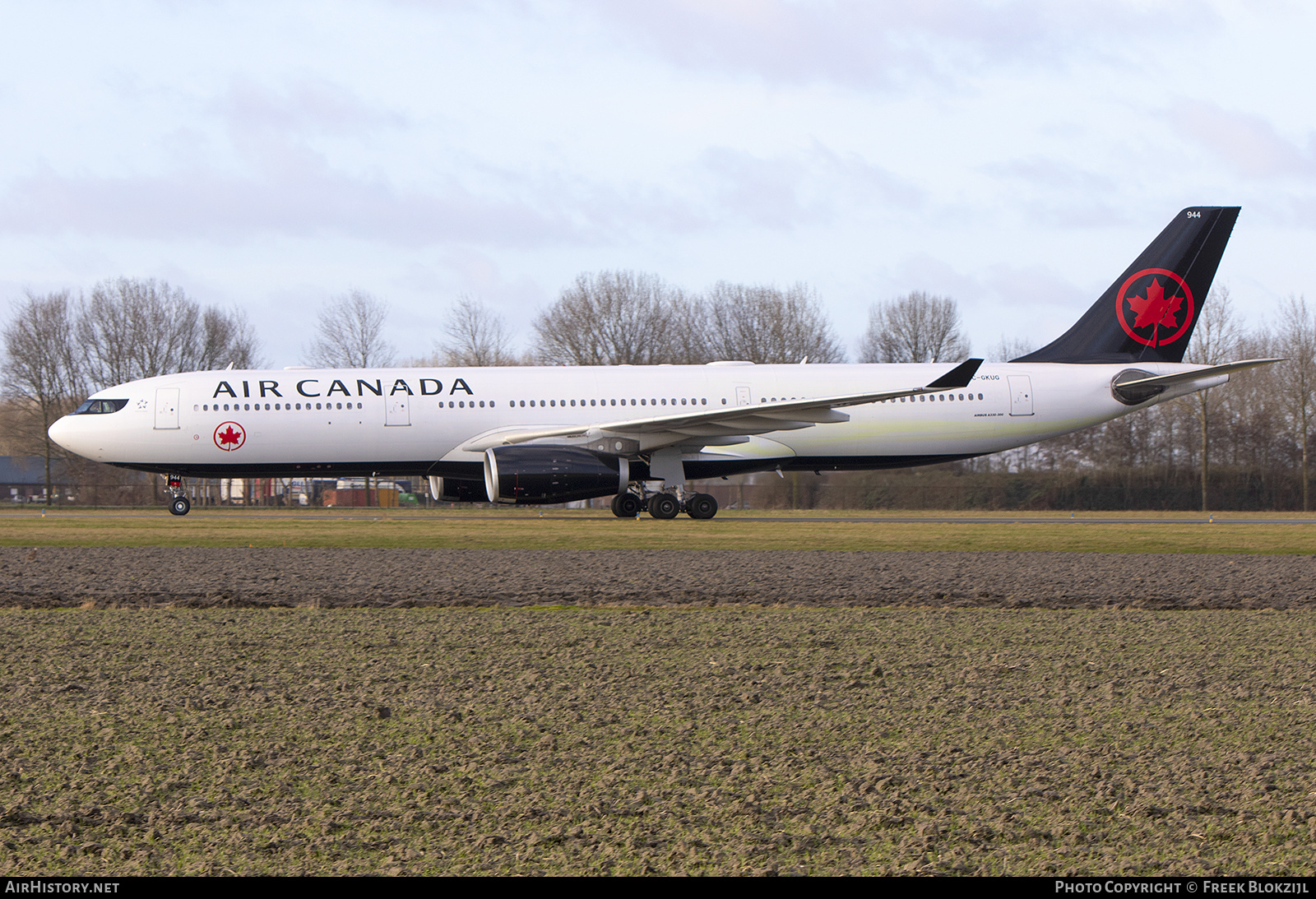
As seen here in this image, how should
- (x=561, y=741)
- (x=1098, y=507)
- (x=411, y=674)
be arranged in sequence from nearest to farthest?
(x=561, y=741)
(x=411, y=674)
(x=1098, y=507)

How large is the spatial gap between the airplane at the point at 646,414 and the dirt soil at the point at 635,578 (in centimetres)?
699

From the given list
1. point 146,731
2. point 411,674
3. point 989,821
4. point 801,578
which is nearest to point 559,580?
point 801,578

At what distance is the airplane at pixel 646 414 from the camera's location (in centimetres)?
2150

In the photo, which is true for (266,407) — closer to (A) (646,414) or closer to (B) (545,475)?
(B) (545,475)

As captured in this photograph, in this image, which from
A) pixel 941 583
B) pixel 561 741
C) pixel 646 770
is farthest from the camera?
pixel 941 583

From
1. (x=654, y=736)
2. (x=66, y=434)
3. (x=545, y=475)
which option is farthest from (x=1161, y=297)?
(x=654, y=736)

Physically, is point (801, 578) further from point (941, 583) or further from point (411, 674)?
point (411, 674)

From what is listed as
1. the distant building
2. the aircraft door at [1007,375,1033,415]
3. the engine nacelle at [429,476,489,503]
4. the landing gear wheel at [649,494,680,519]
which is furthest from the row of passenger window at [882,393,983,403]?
the distant building

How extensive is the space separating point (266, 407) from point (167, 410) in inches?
71.7

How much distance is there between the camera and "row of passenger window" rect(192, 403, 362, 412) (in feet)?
70.7

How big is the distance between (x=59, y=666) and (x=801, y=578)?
6516 millimetres

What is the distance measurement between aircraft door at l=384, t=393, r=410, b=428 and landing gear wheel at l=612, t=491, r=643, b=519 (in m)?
4.14

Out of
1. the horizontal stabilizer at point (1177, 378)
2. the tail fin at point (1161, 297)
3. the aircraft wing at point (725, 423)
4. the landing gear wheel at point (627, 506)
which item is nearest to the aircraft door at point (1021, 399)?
the tail fin at point (1161, 297)

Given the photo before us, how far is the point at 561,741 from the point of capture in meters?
4.42
